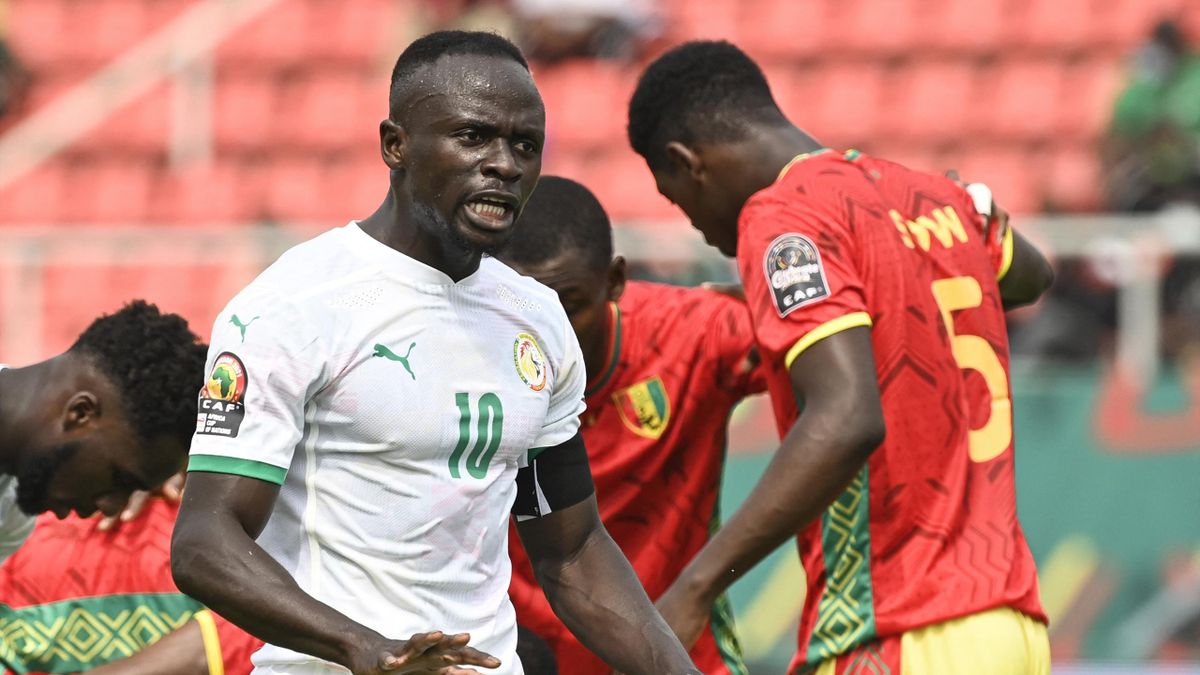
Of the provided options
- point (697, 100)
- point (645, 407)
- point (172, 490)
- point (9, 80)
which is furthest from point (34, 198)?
point (697, 100)

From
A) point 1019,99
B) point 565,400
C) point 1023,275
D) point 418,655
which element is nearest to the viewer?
point 418,655

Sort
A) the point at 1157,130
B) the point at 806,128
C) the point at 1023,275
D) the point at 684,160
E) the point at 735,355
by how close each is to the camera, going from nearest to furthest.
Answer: the point at 684,160
the point at 1023,275
the point at 735,355
the point at 1157,130
the point at 806,128

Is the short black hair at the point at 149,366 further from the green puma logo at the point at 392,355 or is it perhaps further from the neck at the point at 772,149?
the neck at the point at 772,149

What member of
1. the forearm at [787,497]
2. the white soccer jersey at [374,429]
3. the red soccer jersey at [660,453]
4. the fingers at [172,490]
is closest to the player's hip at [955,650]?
the forearm at [787,497]

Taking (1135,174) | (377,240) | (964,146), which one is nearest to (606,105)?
(964,146)

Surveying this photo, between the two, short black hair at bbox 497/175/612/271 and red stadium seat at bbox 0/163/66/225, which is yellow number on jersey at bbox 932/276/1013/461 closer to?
short black hair at bbox 497/175/612/271

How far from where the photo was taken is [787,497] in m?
4.04

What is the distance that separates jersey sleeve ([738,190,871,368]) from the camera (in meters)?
4.07

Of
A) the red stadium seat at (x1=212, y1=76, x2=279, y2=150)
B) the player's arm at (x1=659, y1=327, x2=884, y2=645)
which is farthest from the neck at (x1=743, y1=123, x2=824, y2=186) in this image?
the red stadium seat at (x1=212, y1=76, x2=279, y2=150)

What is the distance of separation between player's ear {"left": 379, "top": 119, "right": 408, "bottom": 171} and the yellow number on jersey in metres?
1.51

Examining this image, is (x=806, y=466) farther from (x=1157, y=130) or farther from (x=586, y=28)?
(x=586, y=28)

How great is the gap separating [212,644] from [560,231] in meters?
1.43

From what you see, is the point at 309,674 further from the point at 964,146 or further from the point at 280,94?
the point at 280,94

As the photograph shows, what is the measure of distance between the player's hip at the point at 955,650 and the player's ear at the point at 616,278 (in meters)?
1.26
